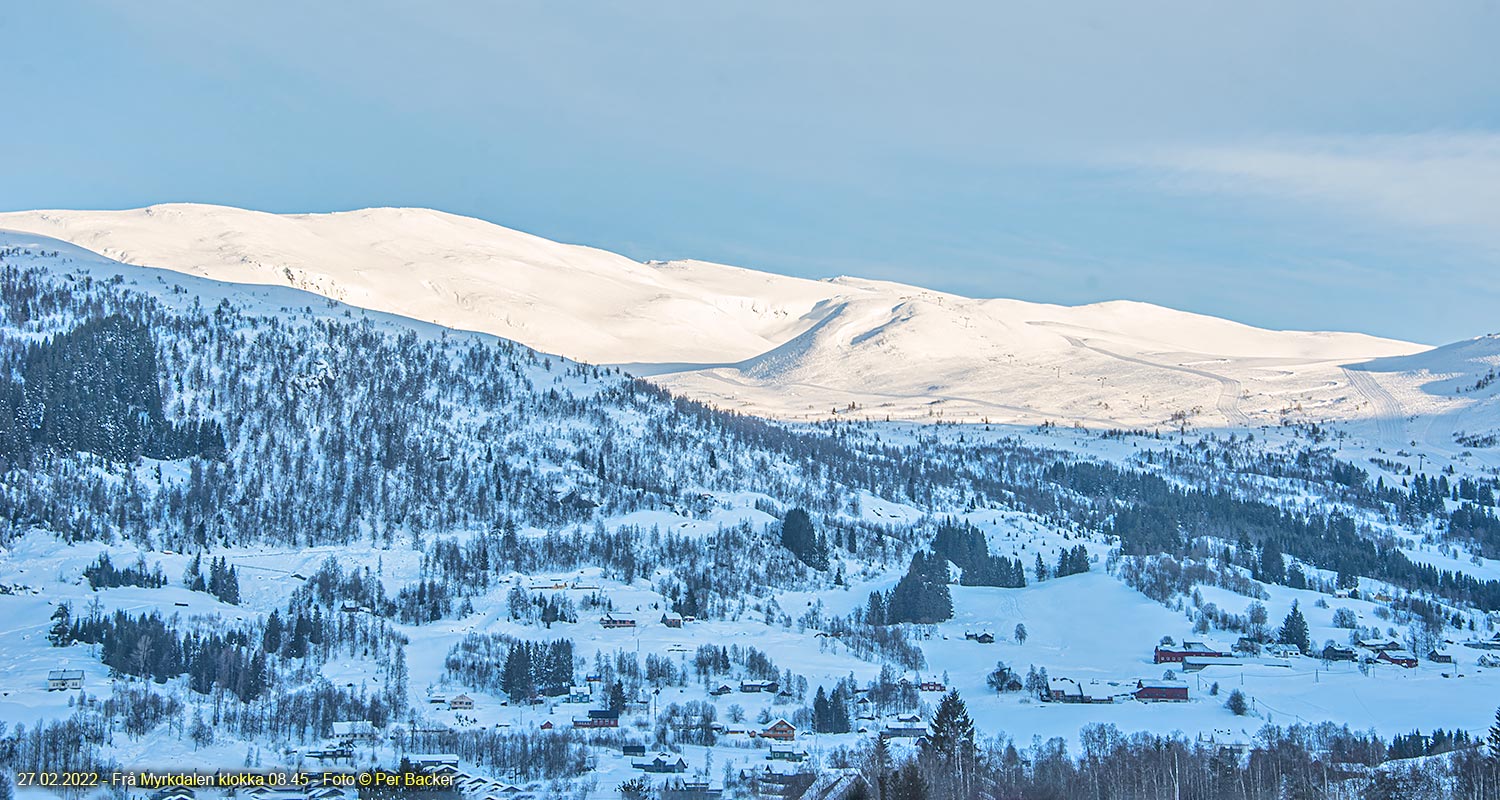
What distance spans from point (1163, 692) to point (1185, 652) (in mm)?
16920

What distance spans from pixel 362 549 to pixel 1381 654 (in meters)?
91.1

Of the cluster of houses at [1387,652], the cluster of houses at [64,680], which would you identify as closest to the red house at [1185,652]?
the cluster of houses at [1387,652]

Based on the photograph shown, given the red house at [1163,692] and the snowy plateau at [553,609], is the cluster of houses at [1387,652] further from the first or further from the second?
the red house at [1163,692]

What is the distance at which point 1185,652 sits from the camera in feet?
458

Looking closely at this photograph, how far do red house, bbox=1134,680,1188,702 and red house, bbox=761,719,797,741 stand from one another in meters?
30.8

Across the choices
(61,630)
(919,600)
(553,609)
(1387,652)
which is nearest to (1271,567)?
(1387,652)

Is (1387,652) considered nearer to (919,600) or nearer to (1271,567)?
(1271,567)

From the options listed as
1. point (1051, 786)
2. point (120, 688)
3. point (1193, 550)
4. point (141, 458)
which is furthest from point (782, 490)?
point (1051, 786)

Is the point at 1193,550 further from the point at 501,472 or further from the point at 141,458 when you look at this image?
the point at 141,458

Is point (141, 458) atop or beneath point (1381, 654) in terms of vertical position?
atop

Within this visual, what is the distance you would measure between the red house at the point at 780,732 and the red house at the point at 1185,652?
45.1m

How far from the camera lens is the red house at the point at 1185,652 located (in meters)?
139

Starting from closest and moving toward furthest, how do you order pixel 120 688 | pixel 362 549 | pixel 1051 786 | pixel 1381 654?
pixel 1051 786 → pixel 120 688 → pixel 1381 654 → pixel 362 549

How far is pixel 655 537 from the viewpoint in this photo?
163m
